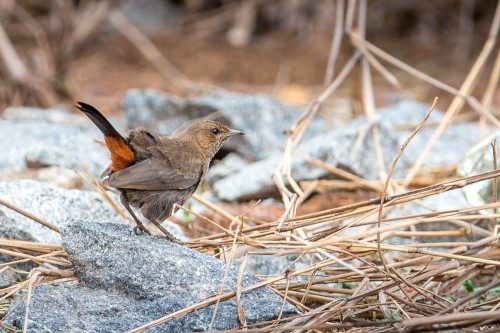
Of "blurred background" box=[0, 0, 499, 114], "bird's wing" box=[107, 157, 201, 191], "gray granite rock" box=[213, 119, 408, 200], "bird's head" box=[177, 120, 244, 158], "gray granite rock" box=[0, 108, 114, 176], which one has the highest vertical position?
"blurred background" box=[0, 0, 499, 114]

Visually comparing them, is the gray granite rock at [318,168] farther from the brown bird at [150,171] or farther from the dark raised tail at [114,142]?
the dark raised tail at [114,142]

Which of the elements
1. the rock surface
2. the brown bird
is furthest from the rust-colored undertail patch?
the rock surface

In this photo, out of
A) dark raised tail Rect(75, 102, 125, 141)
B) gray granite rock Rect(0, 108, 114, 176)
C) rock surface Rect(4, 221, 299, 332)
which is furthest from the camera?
gray granite rock Rect(0, 108, 114, 176)

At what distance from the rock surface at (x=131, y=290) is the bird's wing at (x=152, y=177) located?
0.26 m

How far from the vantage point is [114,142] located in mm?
3504

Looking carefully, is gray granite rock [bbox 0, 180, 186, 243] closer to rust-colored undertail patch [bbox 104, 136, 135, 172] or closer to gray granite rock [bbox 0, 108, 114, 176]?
gray granite rock [bbox 0, 108, 114, 176]

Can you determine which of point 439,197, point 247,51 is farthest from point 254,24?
point 439,197

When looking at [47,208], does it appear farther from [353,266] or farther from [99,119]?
[353,266]

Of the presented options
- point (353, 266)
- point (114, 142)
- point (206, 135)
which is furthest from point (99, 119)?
point (353, 266)

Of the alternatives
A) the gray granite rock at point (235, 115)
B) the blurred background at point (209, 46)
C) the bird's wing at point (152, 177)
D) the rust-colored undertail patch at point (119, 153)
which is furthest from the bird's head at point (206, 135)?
the blurred background at point (209, 46)

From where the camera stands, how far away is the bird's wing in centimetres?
349

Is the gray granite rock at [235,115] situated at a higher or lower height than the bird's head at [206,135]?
higher

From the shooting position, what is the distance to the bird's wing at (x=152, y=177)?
3.49 m

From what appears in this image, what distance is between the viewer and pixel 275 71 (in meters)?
10.1
